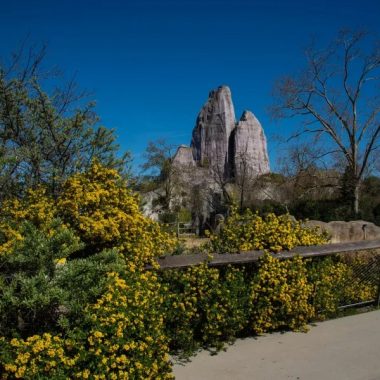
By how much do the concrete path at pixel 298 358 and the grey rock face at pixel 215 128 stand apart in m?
72.9

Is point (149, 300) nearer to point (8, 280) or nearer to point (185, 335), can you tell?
point (185, 335)

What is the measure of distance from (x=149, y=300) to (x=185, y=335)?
1.01m

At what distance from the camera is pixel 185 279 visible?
Result: 4.92 metres

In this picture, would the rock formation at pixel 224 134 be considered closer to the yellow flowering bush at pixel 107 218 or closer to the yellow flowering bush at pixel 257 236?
the yellow flowering bush at pixel 257 236

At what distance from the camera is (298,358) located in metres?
4.80

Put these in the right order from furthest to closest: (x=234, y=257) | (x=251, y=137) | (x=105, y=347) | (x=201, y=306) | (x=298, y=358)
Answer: (x=251, y=137) < (x=234, y=257) < (x=201, y=306) < (x=298, y=358) < (x=105, y=347)

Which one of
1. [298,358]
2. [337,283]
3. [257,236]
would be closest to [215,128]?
[337,283]

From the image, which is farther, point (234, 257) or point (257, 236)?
point (257, 236)

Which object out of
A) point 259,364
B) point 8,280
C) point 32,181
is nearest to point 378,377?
point 259,364

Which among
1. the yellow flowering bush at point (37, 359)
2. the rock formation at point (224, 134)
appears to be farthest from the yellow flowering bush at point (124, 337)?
the rock formation at point (224, 134)

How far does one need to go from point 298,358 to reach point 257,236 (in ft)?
5.23

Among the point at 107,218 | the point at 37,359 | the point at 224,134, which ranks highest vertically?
the point at 224,134

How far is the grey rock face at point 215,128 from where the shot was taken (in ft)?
264

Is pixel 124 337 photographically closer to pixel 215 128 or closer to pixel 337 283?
pixel 337 283
